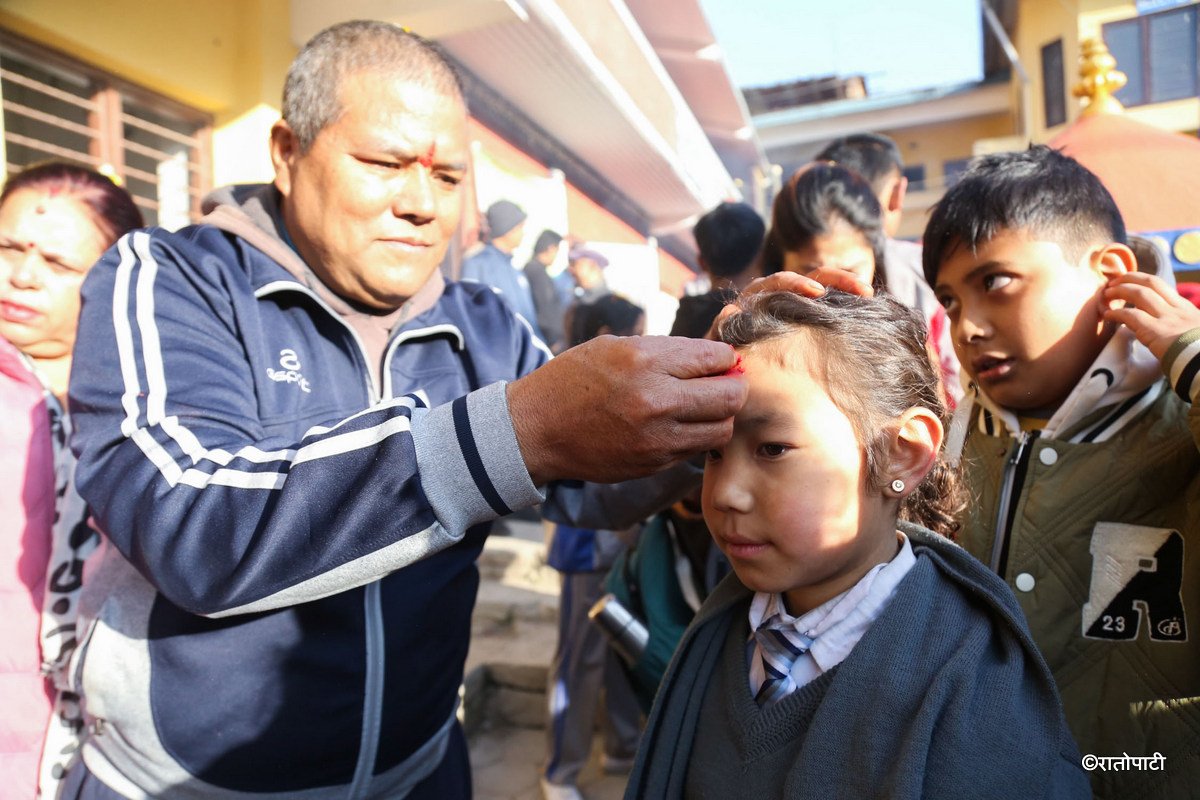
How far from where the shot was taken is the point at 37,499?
1.70m

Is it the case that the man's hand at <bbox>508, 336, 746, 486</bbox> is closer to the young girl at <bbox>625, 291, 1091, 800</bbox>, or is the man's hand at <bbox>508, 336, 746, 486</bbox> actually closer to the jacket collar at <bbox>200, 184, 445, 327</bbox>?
the young girl at <bbox>625, 291, 1091, 800</bbox>

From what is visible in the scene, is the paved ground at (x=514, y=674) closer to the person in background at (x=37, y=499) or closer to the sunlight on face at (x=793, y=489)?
the person in background at (x=37, y=499)

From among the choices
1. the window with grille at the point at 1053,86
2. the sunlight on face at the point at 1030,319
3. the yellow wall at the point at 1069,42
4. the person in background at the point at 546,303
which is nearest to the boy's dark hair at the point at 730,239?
the sunlight on face at the point at 1030,319

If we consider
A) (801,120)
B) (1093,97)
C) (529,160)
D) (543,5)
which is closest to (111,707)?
(1093,97)

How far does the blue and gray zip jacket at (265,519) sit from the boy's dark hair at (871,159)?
2191 mm

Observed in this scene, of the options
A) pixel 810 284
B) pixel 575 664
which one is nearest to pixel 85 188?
pixel 810 284

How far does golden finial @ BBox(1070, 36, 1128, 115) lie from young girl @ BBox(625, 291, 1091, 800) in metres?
2.37

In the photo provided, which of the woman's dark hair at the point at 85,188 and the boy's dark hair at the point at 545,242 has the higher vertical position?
the boy's dark hair at the point at 545,242

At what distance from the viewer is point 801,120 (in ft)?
68.8

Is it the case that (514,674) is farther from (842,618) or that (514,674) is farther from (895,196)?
(842,618)

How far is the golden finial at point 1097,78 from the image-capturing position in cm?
312

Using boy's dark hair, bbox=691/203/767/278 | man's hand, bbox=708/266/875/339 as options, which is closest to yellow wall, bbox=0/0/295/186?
boy's dark hair, bbox=691/203/767/278

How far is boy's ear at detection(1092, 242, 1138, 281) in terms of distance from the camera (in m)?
1.71

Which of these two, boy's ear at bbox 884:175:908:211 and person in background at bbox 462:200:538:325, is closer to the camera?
boy's ear at bbox 884:175:908:211
